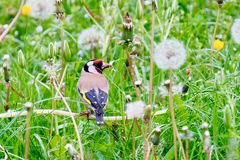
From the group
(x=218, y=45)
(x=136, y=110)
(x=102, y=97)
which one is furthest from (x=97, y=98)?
(x=218, y=45)

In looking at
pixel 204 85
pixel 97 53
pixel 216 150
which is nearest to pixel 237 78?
pixel 204 85

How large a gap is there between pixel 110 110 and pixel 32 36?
84.9 inches

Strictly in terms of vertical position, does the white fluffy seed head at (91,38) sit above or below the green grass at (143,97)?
above

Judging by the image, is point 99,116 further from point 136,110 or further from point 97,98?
point 136,110

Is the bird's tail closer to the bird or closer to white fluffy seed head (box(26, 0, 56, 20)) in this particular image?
the bird

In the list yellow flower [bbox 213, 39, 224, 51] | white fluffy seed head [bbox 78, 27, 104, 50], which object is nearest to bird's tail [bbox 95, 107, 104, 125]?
white fluffy seed head [bbox 78, 27, 104, 50]

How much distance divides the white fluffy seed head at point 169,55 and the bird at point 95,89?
596 mm

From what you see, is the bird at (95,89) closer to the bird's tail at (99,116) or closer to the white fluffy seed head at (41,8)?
the bird's tail at (99,116)

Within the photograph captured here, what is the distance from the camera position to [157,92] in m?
4.10

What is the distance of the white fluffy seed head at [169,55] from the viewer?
107 inches

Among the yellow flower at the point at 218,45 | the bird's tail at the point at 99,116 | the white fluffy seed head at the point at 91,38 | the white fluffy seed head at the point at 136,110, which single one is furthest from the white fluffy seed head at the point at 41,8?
the yellow flower at the point at 218,45

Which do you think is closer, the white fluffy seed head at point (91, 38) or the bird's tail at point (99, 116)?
the bird's tail at point (99, 116)

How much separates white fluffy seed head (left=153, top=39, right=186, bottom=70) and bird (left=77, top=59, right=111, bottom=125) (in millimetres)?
596

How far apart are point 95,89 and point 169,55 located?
0.86 m
